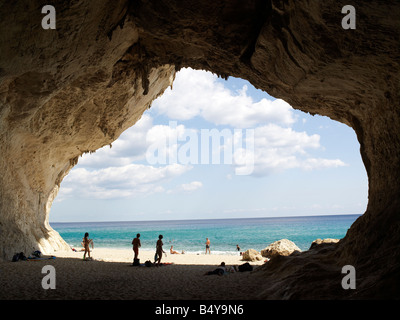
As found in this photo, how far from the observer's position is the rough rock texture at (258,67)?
215 inches

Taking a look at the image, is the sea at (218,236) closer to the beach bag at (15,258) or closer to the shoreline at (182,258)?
the shoreline at (182,258)

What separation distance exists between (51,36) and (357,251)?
8.98 metres

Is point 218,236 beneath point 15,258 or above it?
beneath

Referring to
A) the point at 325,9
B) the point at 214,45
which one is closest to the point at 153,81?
the point at 214,45

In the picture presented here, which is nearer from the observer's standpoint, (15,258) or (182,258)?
(15,258)

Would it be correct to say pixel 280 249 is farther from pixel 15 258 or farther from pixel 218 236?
pixel 218 236

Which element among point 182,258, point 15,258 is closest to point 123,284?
point 15,258

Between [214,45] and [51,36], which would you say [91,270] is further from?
[214,45]

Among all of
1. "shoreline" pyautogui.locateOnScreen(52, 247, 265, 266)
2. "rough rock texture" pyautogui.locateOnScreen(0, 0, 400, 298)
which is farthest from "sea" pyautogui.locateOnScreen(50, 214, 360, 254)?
"rough rock texture" pyautogui.locateOnScreen(0, 0, 400, 298)

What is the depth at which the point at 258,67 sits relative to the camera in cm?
869

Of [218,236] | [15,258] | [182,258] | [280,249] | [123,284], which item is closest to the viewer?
[123,284]

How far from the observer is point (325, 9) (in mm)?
5117

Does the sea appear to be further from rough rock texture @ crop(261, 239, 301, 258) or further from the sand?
the sand

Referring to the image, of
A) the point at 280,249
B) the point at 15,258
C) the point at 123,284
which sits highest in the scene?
the point at 15,258
